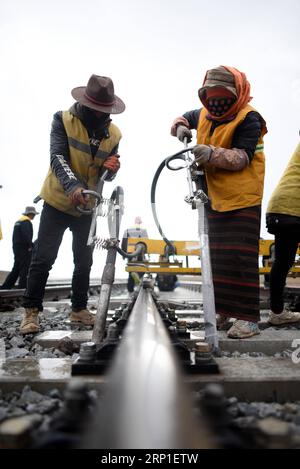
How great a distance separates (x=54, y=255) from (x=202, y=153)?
1.51 metres

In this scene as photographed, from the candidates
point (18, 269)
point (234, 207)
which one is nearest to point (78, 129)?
point (234, 207)

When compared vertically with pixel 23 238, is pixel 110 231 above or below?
below

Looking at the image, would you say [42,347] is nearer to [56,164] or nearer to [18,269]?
[56,164]

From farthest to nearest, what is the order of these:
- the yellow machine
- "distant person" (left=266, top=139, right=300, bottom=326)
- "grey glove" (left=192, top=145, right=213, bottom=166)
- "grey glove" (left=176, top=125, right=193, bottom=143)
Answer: the yellow machine, "distant person" (left=266, top=139, right=300, bottom=326), "grey glove" (left=176, top=125, right=193, bottom=143), "grey glove" (left=192, top=145, right=213, bottom=166)

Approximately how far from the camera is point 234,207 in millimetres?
2461

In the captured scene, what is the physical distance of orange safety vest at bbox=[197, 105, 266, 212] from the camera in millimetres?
Result: 2445

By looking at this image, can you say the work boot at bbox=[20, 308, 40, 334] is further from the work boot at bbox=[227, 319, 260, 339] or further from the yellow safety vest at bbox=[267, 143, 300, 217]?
the yellow safety vest at bbox=[267, 143, 300, 217]

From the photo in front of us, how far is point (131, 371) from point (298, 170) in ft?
8.82

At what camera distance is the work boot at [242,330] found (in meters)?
2.28

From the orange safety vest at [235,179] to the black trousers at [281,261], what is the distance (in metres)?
0.60

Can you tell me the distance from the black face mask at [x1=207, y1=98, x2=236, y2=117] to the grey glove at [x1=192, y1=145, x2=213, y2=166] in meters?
0.47

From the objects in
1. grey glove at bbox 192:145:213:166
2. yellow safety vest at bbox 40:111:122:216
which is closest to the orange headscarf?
grey glove at bbox 192:145:213:166

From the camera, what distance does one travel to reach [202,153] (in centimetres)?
221

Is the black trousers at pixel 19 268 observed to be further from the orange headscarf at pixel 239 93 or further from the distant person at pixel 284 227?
the orange headscarf at pixel 239 93
